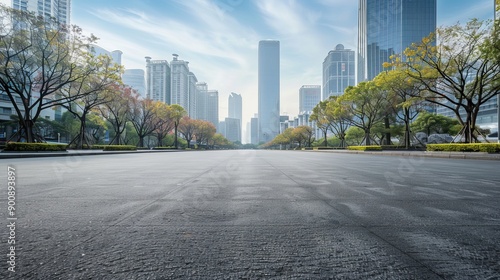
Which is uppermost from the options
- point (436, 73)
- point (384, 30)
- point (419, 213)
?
point (384, 30)

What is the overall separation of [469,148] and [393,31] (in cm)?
10614

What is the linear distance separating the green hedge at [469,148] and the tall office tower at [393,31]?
90698 millimetres

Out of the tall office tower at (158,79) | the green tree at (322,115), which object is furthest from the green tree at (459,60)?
the tall office tower at (158,79)

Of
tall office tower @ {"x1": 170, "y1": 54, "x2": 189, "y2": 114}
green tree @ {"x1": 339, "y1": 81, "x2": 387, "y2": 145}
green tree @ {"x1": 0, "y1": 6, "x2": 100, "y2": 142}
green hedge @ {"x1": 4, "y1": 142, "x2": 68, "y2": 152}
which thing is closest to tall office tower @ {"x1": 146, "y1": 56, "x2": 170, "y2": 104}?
tall office tower @ {"x1": 170, "y1": 54, "x2": 189, "y2": 114}

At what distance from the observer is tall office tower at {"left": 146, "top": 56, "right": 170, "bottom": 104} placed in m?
72.7

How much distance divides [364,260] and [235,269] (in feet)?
2.58

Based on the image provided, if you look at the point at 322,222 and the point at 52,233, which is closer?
the point at 52,233

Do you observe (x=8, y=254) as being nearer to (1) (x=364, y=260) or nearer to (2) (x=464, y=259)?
(1) (x=364, y=260)

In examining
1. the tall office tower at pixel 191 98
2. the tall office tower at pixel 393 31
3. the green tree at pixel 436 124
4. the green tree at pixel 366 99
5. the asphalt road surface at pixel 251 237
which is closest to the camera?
the asphalt road surface at pixel 251 237

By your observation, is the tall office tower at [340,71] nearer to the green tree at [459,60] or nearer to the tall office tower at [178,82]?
the tall office tower at [178,82]

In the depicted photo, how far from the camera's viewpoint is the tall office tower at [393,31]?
10400 cm

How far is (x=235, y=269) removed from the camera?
152 cm

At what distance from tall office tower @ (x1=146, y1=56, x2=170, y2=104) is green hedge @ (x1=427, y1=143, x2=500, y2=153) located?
212 feet

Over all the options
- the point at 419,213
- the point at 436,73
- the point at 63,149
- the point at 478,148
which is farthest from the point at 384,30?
the point at 419,213
